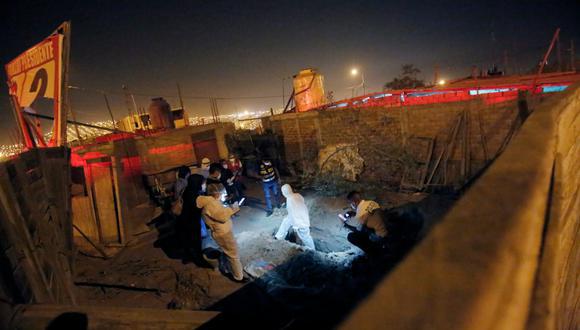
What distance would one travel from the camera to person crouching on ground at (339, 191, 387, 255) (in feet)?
16.2

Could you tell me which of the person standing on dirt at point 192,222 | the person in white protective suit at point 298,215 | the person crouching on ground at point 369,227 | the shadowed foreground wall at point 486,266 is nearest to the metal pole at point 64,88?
the person standing on dirt at point 192,222

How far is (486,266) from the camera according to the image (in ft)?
2.59

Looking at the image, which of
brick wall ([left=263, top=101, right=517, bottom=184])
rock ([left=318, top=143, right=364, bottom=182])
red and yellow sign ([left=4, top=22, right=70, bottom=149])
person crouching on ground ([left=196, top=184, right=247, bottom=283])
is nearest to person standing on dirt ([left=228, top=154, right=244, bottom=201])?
brick wall ([left=263, top=101, right=517, bottom=184])

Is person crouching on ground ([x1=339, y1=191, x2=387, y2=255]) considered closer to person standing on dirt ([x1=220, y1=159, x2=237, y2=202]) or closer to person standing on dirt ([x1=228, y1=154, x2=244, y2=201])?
person standing on dirt ([x1=220, y1=159, x2=237, y2=202])

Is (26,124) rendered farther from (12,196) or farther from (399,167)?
(399,167)

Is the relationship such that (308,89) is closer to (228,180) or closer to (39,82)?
(228,180)

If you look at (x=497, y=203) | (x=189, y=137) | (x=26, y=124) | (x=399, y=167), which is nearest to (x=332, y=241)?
(x=399, y=167)

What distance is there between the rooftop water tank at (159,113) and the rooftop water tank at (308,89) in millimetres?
6709

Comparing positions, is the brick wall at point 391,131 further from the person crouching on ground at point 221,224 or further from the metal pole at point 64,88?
the metal pole at point 64,88

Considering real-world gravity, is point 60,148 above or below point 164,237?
above

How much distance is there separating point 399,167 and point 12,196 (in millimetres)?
8882

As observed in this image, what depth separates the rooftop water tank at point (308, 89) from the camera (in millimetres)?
11602

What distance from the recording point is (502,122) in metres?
6.93

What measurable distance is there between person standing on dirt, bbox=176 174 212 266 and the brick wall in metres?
6.23
